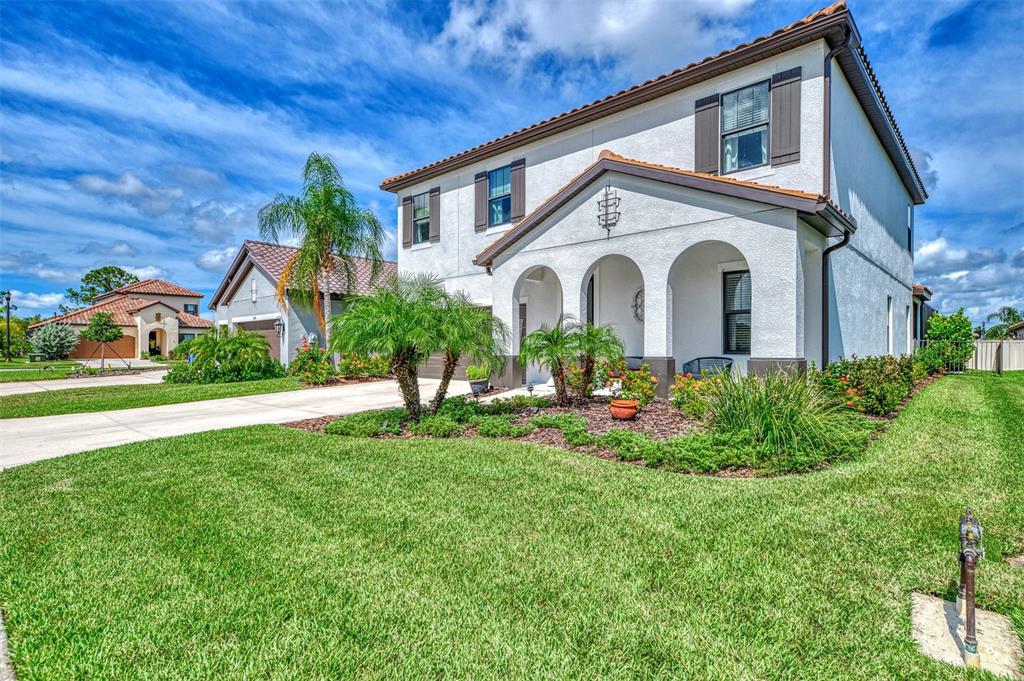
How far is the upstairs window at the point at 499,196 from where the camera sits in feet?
52.5

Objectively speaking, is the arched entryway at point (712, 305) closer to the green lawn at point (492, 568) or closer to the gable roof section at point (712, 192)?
the gable roof section at point (712, 192)

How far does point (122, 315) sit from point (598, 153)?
48456 mm

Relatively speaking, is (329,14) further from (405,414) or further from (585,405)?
(585,405)

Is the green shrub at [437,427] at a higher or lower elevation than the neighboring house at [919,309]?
lower

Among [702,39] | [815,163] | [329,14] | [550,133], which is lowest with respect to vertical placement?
[815,163]

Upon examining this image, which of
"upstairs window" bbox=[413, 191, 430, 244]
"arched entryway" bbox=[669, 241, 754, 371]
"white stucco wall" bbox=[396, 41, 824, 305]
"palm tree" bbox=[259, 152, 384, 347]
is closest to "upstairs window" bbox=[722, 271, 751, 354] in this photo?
"arched entryway" bbox=[669, 241, 754, 371]

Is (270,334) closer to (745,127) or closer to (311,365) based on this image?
(311,365)

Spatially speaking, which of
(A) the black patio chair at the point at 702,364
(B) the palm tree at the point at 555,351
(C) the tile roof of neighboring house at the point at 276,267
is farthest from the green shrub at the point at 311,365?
(A) the black patio chair at the point at 702,364

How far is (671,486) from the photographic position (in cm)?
514

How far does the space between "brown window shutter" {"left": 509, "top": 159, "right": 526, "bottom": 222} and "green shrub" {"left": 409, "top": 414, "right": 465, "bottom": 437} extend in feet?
29.3

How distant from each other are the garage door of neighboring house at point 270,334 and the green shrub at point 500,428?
17.4m

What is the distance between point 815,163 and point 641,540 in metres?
9.77

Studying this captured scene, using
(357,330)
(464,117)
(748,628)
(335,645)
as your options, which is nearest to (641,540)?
(748,628)

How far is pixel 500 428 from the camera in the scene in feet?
26.0
